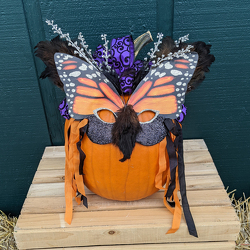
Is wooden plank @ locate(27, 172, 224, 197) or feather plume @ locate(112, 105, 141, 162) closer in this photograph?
feather plume @ locate(112, 105, 141, 162)

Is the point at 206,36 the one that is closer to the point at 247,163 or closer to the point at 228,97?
the point at 228,97

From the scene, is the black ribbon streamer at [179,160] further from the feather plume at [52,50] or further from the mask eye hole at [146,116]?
the feather plume at [52,50]

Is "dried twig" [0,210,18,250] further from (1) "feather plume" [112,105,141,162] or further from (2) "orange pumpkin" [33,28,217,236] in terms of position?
(1) "feather plume" [112,105,141,162]

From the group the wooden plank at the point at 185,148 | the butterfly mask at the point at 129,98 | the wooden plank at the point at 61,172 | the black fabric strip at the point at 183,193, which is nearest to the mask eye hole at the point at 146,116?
the butterfly mask at the point at 129,98

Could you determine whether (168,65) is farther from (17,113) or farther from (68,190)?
(17,113)

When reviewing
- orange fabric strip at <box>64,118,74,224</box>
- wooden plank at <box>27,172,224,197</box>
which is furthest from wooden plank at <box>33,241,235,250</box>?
wooden plank at <box>27,172,224,197</box>

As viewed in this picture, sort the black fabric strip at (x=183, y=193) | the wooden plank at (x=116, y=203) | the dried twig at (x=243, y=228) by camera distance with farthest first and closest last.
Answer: the dried twig at (x=243, y=228) < the wooden plank at (x=116, y=203) < the black fabric strip at (x=183, y=193)

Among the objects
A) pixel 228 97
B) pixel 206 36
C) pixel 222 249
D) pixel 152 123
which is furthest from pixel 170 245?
pixel 206 36
